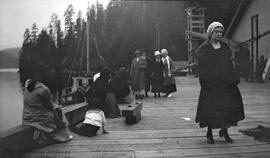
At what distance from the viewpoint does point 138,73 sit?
8.55 metres

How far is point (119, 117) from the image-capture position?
5.59m

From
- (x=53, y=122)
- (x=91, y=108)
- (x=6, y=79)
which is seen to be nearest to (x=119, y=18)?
(x=6, y=79)

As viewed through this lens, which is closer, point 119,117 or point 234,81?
point 234,81

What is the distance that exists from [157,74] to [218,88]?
5547 mm

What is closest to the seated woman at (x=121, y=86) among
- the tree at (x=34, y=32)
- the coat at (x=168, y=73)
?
the coat at (x=168, y=73)

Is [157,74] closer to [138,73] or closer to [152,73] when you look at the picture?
[152,73]

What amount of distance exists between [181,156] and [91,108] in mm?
1630

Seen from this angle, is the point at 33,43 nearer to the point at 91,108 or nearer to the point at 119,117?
the point at 91,108

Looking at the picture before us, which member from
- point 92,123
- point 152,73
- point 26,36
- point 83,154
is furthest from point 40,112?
point 152,73

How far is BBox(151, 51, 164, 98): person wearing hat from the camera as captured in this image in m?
8.59

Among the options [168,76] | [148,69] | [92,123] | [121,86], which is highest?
[148,69]

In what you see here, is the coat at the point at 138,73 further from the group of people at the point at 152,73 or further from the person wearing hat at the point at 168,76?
the person wearing hat at the point at 168,76

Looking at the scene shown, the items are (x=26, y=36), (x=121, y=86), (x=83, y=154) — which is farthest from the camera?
(x=121, y=86)

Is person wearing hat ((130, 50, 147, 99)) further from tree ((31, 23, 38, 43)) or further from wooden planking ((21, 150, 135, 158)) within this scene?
tree ((31, 23, 38, 43))
